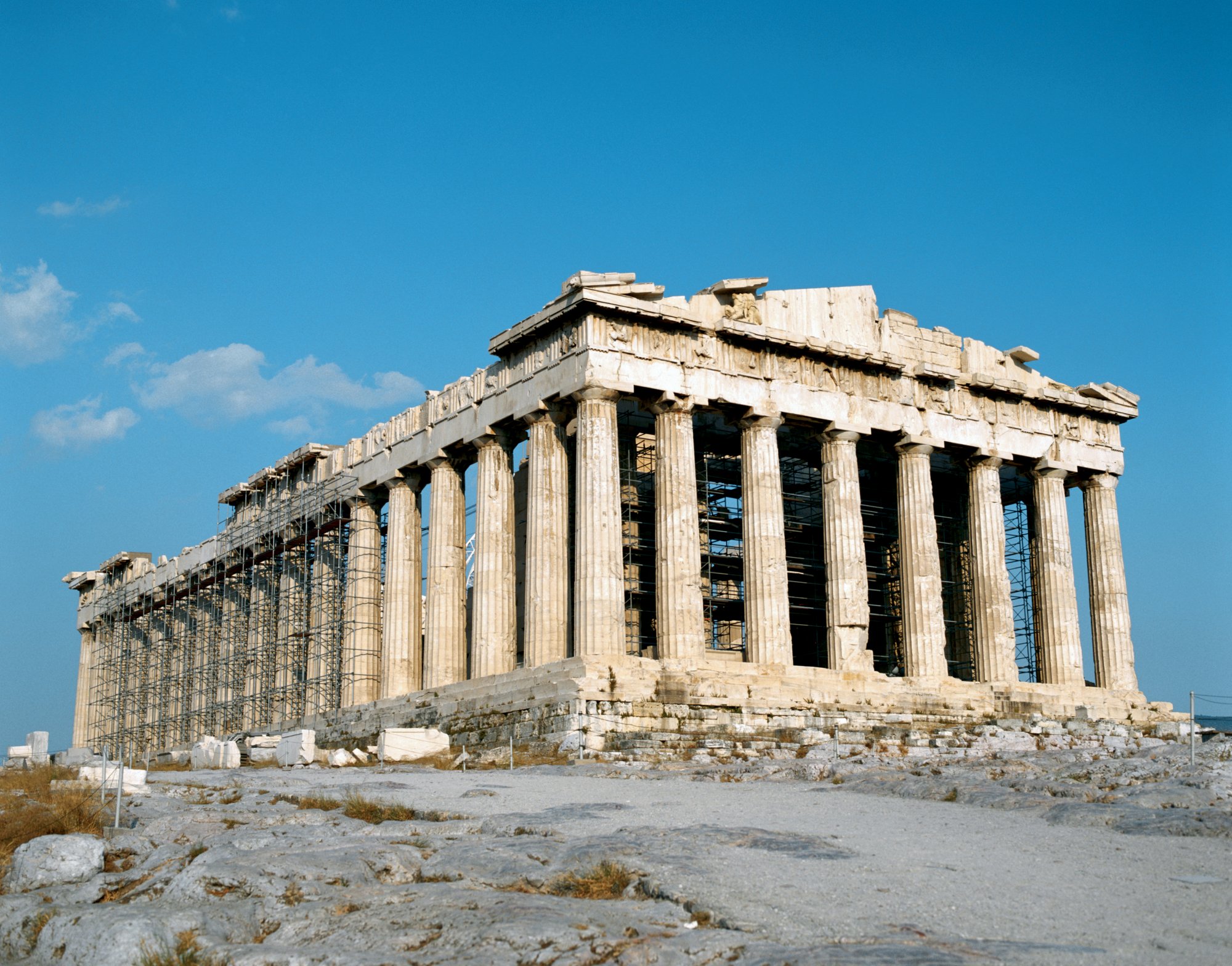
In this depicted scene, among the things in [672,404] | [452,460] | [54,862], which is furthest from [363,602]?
[54,862]

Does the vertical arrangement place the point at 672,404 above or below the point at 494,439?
above

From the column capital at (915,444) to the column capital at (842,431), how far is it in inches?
54.1

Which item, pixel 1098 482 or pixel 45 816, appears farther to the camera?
pixel 1098 482

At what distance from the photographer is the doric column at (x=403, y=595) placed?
38438 millimetres

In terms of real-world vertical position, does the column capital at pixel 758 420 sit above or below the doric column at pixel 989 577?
above

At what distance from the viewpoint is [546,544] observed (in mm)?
33156

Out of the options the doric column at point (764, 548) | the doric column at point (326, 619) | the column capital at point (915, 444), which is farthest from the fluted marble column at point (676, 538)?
the doric column at point (326, 619)

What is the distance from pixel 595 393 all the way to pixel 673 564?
4.30 m

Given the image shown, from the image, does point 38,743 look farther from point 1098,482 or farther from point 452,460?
point 1098,482

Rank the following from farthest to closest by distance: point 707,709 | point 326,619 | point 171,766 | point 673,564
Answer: point 326,619 < point 673,564 < point 707,709 < point 171,766

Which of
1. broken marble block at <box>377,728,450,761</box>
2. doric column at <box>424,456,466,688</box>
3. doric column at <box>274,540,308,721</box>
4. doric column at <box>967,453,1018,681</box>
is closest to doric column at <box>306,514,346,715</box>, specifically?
doric column at <box>274,540,308,721</box>

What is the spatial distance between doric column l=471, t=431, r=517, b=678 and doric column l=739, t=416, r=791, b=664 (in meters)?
5.87

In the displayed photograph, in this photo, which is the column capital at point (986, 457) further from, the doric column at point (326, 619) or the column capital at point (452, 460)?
the doric column at point (326, 619)

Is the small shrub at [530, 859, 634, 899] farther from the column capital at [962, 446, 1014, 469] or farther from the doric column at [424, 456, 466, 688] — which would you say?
the column capital at [962, 446, 1014, 469]
